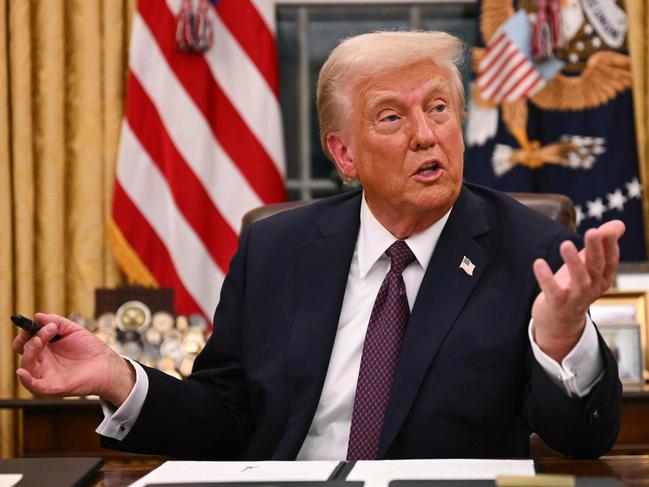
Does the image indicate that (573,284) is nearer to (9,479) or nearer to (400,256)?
(400,256)

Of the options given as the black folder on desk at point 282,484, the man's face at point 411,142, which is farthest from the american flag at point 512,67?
the black folder on desk at point 282,484

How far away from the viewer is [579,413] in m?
1.60

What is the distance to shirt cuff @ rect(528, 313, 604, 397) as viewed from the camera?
155 centimetres

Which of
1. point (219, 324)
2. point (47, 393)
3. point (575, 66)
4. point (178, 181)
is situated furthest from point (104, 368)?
point (575, 66)

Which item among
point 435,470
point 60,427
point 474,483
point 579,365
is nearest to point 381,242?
point 579,365

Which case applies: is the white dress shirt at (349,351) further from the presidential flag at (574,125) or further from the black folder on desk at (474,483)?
the presidential flag at (574,125)

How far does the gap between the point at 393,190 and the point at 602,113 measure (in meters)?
1.98

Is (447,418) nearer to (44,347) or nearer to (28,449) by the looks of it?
(44,347)

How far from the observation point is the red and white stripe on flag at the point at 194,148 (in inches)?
150

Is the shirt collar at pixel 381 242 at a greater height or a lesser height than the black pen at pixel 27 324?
greater

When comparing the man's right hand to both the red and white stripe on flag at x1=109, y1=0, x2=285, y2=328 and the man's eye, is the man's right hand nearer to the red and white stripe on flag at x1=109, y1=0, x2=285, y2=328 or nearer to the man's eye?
the man's eye

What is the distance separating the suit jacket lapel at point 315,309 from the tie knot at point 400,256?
0.39ft

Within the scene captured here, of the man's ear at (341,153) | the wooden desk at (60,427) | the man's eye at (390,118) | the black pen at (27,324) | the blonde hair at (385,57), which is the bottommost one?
the wooden desk at (60,427)

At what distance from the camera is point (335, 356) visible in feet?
6.48
